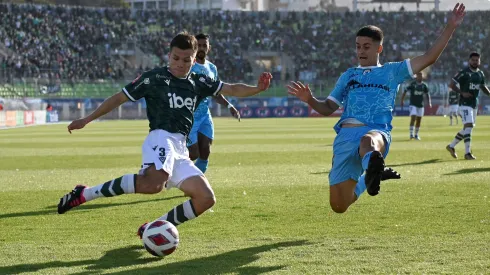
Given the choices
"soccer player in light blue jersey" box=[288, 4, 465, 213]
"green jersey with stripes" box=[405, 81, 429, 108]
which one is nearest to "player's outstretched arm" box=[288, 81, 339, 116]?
"soccer player in light blue jersey" box=[288, 4, 465, 213]

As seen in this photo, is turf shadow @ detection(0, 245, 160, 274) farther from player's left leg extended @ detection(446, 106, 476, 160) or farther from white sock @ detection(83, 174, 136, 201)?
player's left leg extended @ detection(446, 106, 476, 160)

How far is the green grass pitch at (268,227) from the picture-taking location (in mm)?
6742

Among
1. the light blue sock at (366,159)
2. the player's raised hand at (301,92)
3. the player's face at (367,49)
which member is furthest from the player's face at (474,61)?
the light blue sock at (366,159)

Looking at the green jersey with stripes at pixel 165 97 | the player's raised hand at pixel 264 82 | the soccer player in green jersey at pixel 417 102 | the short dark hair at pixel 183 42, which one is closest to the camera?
the short dark hair at pixel 183 42

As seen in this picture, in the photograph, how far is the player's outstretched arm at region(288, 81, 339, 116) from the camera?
27.5 feet

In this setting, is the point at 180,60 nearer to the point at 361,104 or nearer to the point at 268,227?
the point at 361,104

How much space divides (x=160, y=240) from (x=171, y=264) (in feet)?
1.04

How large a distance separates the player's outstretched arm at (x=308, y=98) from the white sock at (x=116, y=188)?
6.40 ft

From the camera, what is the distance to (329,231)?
28.0 ft

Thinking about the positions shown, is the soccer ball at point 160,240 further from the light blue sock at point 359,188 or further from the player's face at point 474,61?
the player's face at point 474,61

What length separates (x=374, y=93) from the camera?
8641 mm

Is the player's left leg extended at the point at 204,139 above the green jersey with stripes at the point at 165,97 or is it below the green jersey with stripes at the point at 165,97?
below

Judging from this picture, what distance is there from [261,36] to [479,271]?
7070 cm

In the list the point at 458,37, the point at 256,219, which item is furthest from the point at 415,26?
the point at 256,219
